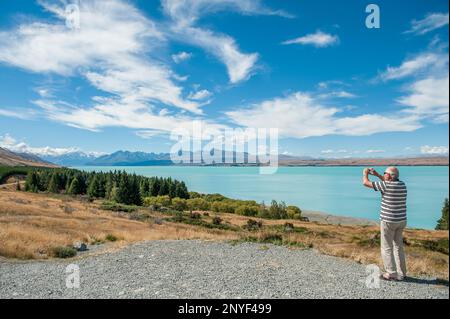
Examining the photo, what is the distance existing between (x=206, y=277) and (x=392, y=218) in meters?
5.06

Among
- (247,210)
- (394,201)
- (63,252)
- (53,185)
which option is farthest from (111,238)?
(53,185)

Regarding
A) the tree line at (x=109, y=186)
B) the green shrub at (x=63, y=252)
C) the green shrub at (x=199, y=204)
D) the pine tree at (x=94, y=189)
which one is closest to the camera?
the green shrub at (x=63, y=252)

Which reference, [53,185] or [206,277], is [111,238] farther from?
[53,185]

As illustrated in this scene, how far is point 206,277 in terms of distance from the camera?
9367mm

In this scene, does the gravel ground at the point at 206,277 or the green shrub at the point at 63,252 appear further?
the green shrub at the point at 63,252

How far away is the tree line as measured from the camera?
9094 centimetres

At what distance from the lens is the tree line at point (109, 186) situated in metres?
90.9

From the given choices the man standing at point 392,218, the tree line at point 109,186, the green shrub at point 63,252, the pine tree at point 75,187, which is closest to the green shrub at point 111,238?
the green shrub at point 63,252

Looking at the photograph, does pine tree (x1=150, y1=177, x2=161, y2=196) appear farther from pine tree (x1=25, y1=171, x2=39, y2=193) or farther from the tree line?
pine tree (x1=25, y1=171, x2=39, y2=193)

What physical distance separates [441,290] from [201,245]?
898 cm

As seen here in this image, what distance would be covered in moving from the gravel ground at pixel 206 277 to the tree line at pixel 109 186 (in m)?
79.9

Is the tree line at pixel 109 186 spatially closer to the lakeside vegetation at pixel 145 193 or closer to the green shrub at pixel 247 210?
the lakeside vegetation at pixel 145 193
